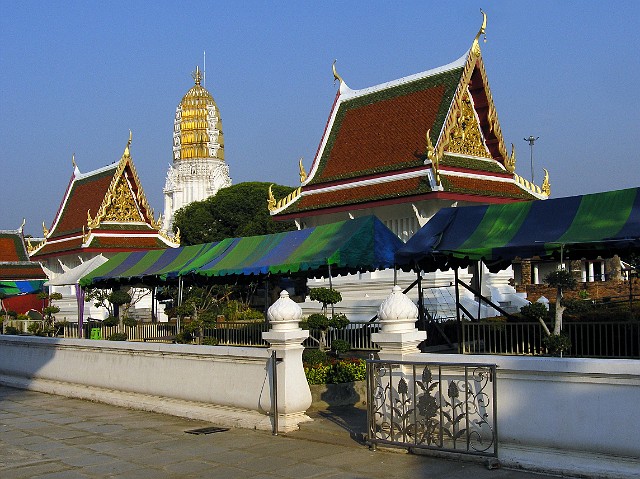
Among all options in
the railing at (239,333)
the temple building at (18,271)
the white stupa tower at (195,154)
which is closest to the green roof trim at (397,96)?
the railing at (239,333)

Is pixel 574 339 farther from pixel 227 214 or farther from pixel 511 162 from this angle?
pixel 227 214

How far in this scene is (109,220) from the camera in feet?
134

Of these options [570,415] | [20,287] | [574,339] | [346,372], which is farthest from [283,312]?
[20,287]

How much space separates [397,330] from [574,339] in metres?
7.64

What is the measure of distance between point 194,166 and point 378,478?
71929mm

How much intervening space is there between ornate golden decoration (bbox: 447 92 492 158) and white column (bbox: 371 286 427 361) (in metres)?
17.4

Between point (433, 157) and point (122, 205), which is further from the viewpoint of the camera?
point (122, 205)

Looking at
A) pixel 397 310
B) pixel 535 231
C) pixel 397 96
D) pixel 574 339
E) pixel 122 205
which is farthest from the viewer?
pixel 122 205

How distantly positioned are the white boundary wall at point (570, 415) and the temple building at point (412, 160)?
1567 centimetres

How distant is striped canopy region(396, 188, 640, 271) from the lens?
43.1 feet

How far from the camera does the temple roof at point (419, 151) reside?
81.5 ft

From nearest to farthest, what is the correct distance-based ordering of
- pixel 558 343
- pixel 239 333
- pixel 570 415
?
1. pixel 570 415
2. pixel 558 343
3. pixel 239 333

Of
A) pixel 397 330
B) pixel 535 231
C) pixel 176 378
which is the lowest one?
pixel 176 378

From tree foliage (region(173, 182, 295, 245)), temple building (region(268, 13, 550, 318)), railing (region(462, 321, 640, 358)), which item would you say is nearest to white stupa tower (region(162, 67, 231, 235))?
tree foliage (region(173, 182, 295, 245))
